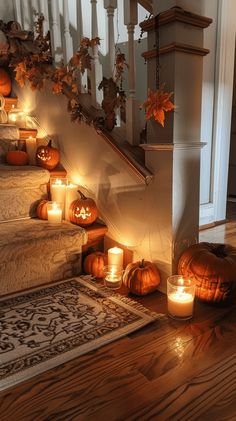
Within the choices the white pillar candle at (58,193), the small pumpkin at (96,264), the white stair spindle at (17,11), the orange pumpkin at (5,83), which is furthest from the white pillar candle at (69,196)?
the white stair spindle at (17,11)

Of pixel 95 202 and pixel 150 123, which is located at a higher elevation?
pixel 150 123

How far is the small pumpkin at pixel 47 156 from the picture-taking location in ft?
6.63

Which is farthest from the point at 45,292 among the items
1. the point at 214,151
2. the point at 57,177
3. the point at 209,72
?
the point at 209,72

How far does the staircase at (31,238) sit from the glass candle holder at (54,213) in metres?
0.03

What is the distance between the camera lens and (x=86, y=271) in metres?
1.74

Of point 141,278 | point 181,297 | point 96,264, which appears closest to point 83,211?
point 96,264

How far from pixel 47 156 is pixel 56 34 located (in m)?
0.77

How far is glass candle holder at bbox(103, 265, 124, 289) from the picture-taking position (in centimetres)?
159

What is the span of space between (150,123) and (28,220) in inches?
33.1

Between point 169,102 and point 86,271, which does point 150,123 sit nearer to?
point 169,102

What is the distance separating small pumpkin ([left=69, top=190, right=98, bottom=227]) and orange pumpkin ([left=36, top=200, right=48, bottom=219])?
140 millimetres

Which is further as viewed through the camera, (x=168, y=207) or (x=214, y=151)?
(x=214, y=151)

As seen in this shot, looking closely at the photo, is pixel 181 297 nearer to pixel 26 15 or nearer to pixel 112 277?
pixel 112 277

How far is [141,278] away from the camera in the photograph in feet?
4.93
